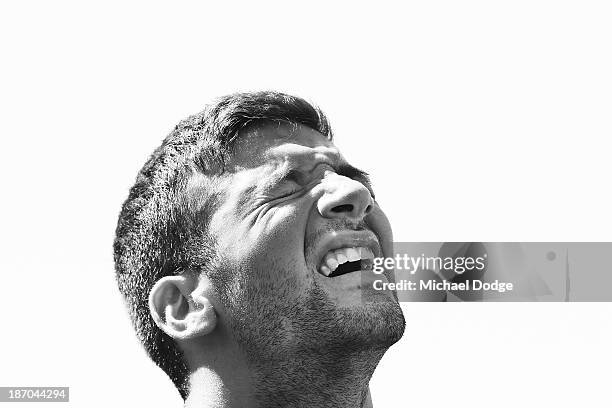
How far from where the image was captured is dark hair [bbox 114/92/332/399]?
448cm

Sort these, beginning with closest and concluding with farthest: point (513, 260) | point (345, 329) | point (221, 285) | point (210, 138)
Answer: point (345, 329), point (221, 285), point (210, 138), point (513, 260)

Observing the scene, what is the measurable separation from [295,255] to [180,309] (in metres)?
0.79

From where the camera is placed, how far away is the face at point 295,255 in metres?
4.08

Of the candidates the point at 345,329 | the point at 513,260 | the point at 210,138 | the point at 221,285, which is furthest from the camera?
the point at 513,260

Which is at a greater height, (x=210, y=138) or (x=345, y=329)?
(x=210, y=138)

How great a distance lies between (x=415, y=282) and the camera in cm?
489

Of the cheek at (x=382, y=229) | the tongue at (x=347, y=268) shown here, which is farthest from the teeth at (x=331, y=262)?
the cheek at (x=382, y=229)

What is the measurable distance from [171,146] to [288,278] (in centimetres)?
124

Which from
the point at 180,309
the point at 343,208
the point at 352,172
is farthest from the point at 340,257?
the point at 180,309

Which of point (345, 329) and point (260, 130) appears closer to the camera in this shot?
point (345, 329)

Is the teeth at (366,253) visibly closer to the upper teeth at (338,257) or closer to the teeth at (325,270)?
the upper teeth at (338,257)

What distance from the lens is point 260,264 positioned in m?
4.18

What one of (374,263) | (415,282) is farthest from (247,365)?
(415,282)

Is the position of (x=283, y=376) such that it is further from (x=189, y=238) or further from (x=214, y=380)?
(x=189, y=238)
